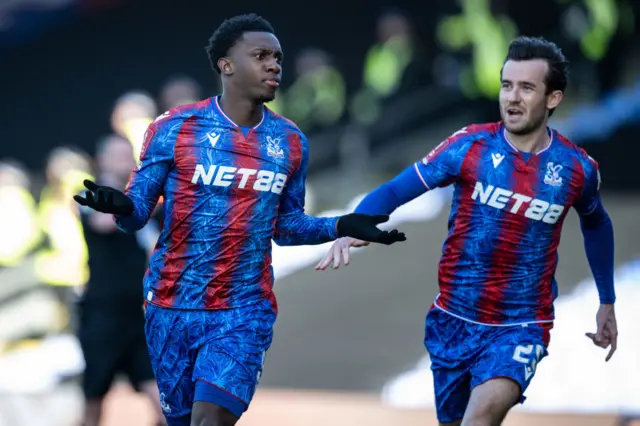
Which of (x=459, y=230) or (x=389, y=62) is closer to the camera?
(x=459, y=230)

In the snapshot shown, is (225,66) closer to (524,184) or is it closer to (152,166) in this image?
(152,166)

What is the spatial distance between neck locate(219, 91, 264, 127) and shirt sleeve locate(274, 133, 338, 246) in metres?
0.28

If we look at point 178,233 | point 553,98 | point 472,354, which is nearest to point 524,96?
point 553,98

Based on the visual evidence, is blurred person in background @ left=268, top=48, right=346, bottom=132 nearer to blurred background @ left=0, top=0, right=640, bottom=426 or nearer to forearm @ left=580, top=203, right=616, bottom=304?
blurred background @ left=0, top=0, right=640, bottom=426

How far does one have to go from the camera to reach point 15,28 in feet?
71.2

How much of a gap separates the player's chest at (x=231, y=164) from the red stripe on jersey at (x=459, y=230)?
3.10ft

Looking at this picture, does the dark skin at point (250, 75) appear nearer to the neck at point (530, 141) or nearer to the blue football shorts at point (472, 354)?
the neck at point (530, 141)

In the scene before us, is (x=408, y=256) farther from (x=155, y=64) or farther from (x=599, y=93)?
(x=155, y=64)

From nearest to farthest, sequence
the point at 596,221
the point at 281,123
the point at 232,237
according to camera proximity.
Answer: the point at 232,237 → the point at 281,123 → the point at 596,221

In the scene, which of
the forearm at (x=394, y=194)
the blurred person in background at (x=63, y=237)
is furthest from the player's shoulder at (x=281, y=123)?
the blurred person in background at (x=63, y=237)

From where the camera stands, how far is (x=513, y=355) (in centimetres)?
586

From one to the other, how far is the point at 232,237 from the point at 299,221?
374mm

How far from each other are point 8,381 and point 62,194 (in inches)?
71.9

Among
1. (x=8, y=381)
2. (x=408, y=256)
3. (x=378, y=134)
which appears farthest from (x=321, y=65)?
(x=8, y=381)
